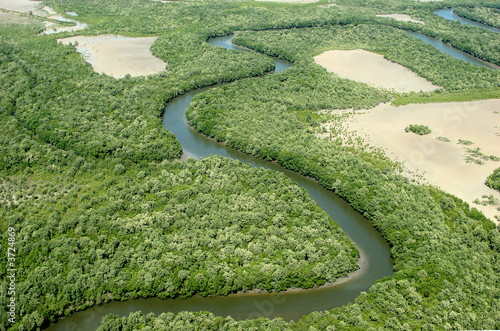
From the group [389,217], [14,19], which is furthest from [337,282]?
[14,19]

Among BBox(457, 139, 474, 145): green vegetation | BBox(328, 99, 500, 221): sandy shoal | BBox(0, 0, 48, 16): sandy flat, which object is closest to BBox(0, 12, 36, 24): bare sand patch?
BBox(0, 0, 48, 16): sandy flat

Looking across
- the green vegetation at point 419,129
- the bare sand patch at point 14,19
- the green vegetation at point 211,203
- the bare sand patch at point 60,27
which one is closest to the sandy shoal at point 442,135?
the green vegetation at point 419,129

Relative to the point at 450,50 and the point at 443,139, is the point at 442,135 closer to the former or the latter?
the point at 443,139

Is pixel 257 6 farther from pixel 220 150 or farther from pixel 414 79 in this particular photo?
pixel 220 150

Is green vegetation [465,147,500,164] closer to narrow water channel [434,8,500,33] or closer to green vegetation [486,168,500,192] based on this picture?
green vegetation [486,168,500,192]

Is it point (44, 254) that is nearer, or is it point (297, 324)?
point (297, 324)

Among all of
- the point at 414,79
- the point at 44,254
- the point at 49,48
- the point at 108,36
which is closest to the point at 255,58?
the point at 414,79

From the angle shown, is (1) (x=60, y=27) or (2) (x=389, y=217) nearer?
(2) (x=389, y=217)
